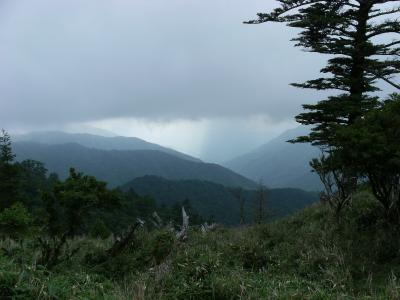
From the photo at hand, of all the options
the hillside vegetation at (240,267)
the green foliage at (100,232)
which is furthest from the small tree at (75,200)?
the green foliage at (100,232)

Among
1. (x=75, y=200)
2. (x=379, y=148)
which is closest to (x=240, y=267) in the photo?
(x=379, y=148)

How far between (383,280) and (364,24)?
16471mm

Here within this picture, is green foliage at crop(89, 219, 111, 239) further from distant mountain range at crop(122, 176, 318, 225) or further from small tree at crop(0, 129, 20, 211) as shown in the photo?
distant mountain range at crop(122, 176, 318, 225)

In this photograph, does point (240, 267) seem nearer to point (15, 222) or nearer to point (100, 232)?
point (15, 222)

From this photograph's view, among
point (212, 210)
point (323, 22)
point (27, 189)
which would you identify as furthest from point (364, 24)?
point (212, 210)

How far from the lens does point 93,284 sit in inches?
259

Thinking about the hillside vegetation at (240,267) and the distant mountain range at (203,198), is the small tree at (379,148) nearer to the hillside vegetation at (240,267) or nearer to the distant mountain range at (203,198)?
the hillside vegetation at (240,267)

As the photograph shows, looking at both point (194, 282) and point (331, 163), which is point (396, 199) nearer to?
point (331, 163)

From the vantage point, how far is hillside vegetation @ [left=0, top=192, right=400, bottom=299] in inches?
230

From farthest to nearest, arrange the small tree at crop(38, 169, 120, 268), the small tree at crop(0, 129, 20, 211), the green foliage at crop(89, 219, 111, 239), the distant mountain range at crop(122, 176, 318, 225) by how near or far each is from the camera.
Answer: the distant mountain range at crop(122, 176, 318, 225) → the small tree at crop(0, 129, 20, 211) → the green foliage at crop(89, 219, 111, 239) → the small tree at crop(38, 169, 120, 268)

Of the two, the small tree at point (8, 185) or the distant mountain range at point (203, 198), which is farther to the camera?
the distant mountain range at point (203, 198)

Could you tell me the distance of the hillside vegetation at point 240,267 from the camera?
5.83m

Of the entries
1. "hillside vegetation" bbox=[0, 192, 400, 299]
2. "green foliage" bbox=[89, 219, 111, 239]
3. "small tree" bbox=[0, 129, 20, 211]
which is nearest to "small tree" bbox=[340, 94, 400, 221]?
"hillside vegetation" bbox=[0, 192, 400, 299]

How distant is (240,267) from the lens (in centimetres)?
855
